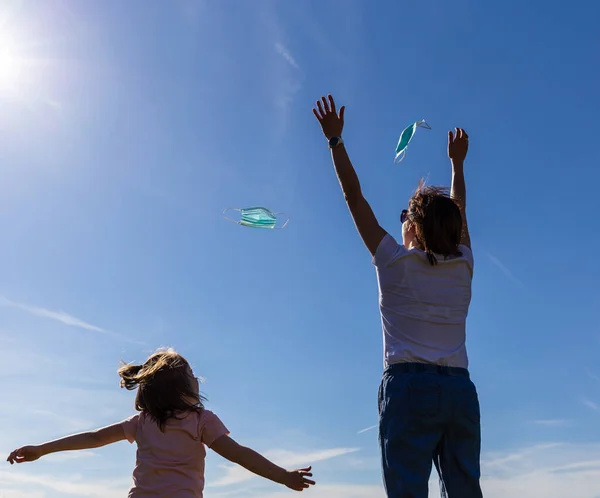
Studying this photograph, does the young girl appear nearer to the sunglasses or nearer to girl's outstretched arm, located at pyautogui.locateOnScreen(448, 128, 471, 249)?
the sunglasses

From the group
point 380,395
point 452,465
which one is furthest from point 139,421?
point 452,465

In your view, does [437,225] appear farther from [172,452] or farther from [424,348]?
[172,452]

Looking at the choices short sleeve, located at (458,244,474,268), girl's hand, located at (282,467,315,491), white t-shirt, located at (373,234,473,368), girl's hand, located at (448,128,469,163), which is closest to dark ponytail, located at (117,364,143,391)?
girl's hand, located at (282,467,315,491)

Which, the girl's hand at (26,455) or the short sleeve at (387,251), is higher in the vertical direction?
the short sleeve at (387,251)

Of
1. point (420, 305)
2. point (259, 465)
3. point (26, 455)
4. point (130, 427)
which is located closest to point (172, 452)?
point (130, 427)

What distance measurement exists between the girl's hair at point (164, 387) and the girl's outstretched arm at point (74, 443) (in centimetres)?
28

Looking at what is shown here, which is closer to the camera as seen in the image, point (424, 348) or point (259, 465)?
point (424, 348)

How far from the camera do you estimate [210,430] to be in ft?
18.1

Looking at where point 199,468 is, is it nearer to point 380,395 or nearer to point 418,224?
point 380,395

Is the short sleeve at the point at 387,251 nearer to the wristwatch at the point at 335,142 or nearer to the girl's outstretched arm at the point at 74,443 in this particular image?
the wristwatch at the point at 335,142

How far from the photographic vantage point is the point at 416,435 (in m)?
4.08

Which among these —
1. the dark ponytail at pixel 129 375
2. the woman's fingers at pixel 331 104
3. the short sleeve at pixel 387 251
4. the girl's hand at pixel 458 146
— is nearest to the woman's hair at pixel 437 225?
the short sleeve at pixel 387 251

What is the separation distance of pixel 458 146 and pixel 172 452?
3.57 metres

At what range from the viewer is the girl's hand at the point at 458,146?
604 cm
